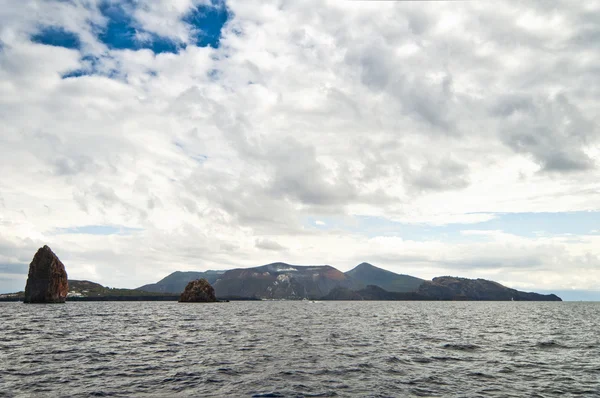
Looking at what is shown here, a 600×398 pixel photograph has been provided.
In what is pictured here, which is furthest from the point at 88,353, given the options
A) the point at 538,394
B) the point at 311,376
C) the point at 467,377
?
the point at 538,394

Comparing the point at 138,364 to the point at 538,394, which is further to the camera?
the point at 138,364

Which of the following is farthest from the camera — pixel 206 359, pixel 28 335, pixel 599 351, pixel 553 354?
pixel 28 335

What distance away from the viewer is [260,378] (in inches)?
1199

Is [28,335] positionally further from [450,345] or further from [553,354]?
[553,354]

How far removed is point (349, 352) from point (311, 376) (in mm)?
13979

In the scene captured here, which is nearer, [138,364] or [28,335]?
[138,364]

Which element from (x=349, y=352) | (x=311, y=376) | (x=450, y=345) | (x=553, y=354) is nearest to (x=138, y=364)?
(x=311, y=376)

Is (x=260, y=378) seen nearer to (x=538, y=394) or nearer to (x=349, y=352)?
(x=349, y=352)

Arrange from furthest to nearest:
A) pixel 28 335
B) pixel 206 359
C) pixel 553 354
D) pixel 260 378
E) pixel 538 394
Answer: pixel 28 335
pixel 553 354
pixel 206 359
pixel 260 378
pixel 538 394

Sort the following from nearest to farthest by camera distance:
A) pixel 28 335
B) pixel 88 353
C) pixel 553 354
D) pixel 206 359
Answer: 1. pixel 206 359
2. pixel 88 353
3. pixel 553 354
4. pixel 28 335

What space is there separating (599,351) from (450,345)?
710 inches

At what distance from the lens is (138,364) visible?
35.5 meters

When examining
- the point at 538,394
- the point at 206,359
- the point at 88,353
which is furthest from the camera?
the point at 88,353

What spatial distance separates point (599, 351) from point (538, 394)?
3070cm
